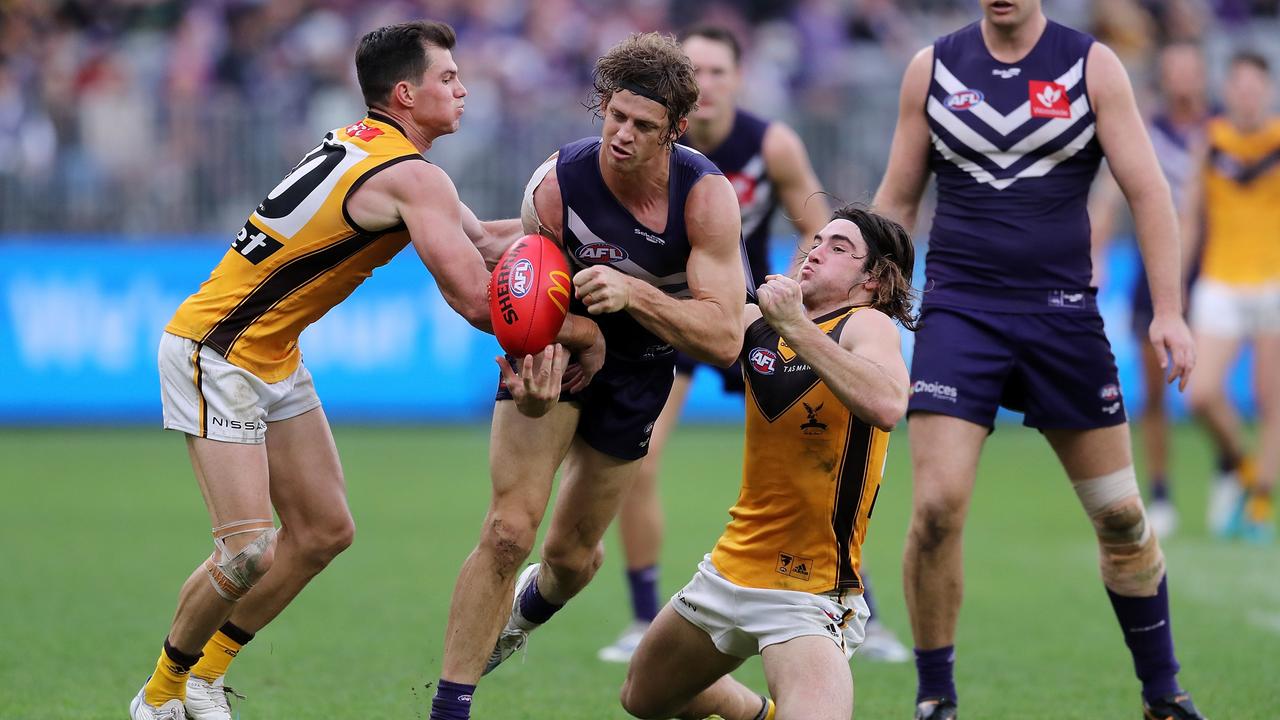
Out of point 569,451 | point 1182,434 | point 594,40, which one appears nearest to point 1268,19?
point 1182,434

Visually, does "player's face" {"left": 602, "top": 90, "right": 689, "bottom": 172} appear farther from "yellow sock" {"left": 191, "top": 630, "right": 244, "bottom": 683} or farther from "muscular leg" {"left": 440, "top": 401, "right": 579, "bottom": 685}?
"yellow sock" {"left": 191, "top": 630, "right": 244, "bottom": 683}

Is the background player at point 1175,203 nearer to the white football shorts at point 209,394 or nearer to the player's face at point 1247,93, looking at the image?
the player's face at point 1247,93

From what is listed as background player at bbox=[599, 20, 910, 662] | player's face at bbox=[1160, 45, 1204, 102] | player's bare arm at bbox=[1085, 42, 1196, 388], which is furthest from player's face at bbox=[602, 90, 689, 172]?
player's face at bbox=[1160, 45, 1204, 102]

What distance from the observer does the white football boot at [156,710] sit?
548 cm

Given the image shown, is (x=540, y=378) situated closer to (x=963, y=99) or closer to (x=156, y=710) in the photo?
(x=156, y=710)

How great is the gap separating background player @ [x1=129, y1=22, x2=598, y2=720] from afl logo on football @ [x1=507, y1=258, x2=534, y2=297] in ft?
0.80

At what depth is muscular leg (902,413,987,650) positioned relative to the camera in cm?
567

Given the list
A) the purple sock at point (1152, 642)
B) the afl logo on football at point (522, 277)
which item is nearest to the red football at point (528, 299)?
the afl logo on football at point (522, 277)

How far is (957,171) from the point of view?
6.04 metres

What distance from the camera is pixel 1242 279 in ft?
34.7

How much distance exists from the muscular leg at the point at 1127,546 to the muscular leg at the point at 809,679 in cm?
146

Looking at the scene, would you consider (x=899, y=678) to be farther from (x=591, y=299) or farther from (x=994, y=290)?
(x=591, y=299)

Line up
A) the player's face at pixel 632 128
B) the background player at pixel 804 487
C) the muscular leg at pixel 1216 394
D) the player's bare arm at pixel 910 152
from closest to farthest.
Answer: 1. the background player at pixel 804 487
2. the player's face at pixel 632 128
3. the player's bare arm at pixel 910 152
4. the muscular leg at pixel 1216 394

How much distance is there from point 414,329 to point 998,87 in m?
10.1
